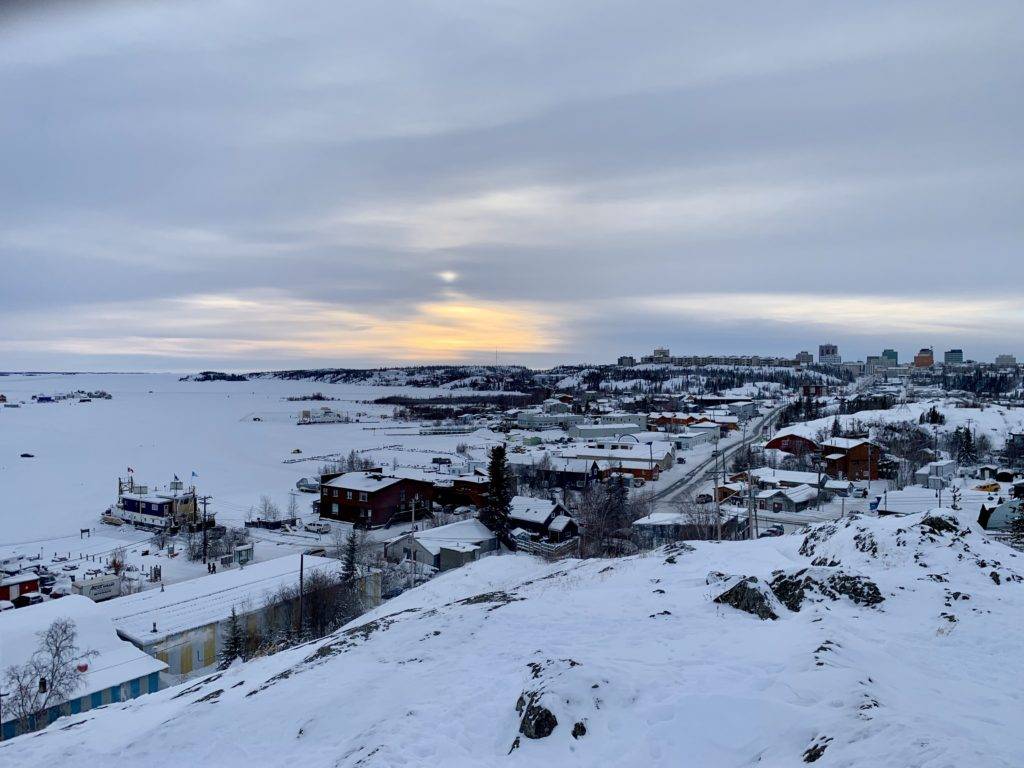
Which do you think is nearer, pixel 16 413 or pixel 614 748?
pixel 614 748

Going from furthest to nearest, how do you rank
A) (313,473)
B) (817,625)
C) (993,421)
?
(993,421), (313,473), (817,625)

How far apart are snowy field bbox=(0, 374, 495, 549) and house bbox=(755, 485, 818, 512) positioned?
24.7 m

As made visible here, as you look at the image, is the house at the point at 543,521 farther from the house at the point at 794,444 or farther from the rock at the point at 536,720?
the house at the point at 794,444

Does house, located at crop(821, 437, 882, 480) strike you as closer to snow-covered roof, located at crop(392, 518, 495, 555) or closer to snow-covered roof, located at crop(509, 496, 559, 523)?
snow-covered roof, located at crop(509, 496, 559, 523)

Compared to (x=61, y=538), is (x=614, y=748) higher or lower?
higher

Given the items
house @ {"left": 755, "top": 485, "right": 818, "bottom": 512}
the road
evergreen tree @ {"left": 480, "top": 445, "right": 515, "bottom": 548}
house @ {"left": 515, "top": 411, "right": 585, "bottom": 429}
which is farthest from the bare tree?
house @ {"left": 515, "top": 411, "right": 585, "bottom": 429}

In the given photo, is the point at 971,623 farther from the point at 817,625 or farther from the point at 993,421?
A: the point at 993,421

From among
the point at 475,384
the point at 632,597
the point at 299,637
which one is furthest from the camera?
the point at 475,384

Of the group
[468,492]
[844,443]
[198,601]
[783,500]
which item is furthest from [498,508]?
[844,443]

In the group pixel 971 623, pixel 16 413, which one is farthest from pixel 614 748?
pixel 16 413

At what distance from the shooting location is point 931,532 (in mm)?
9922

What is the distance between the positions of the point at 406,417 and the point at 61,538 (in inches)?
2792

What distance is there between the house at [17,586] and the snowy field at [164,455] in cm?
779

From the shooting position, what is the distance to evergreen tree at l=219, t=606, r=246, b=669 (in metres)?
14.9
